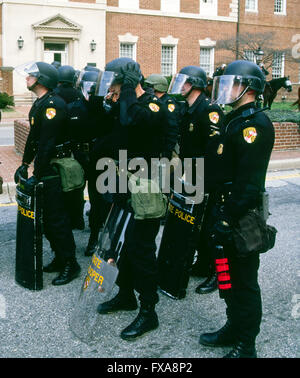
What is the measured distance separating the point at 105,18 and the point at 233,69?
2499 centimetres

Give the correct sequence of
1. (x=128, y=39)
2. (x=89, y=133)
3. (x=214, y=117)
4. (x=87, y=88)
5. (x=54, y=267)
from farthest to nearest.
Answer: (x=128, y=39) → (x=89, y=133) → (x=87, y=88) → (x=54, y=267) → (x=214, y=117)

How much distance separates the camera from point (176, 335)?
3572mm

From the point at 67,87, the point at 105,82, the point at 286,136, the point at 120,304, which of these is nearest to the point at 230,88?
the point at 105,82

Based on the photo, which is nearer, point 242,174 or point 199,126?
point 242,174

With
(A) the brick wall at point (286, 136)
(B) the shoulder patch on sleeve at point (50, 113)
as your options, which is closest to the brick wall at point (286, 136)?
(A) the brick wall at point (286, 136)

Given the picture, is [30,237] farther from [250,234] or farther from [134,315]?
[250,234]

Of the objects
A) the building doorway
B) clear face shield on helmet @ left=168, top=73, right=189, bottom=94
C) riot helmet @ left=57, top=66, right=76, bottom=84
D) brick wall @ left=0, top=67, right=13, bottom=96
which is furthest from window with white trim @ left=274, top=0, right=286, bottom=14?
clear face shield on helmet @ left=168, top=73, right=189, bottom=94

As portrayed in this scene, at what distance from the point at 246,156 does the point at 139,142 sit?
879 millimetres

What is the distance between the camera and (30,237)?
4.18 m

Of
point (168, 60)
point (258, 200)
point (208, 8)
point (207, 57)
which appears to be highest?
point (208, 8)

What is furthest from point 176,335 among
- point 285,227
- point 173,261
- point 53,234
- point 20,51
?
point 20,51

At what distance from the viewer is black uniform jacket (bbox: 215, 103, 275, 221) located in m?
2.88

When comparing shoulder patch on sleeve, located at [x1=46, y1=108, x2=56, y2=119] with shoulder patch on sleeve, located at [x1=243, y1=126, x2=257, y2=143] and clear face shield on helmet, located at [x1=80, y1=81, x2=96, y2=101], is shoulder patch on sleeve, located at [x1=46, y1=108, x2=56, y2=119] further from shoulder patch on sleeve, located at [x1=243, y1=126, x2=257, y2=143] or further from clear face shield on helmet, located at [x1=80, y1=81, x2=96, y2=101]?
shoulder patch on sleeve, located at [x1=243, y1=126, x2=257, y2=143]

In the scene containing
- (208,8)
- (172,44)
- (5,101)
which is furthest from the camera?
(208,8)
